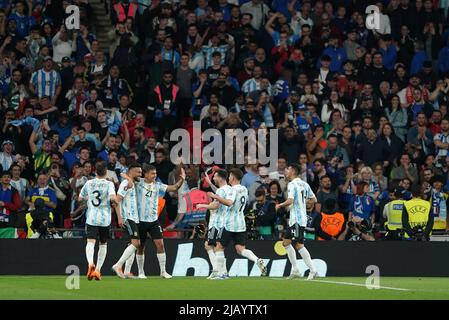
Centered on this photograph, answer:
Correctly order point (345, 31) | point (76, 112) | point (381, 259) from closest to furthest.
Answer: point (381, 259) → point (76, 112) → point (345, 31)

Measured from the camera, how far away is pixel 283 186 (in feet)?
83.4

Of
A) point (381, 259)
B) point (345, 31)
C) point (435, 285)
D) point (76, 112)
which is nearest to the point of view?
point (435, 285)

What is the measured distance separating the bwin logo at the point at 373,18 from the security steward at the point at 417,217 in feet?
21.7

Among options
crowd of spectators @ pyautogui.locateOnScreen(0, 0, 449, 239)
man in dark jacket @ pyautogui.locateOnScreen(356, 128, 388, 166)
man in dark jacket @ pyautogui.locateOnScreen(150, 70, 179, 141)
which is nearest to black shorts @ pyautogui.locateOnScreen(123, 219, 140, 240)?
crowd of spectators @ pyautogui.locateOnScreen(0, 0, 449, 239)

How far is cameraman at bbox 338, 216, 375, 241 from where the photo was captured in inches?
971

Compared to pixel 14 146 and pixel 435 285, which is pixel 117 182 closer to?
pixel 14 146

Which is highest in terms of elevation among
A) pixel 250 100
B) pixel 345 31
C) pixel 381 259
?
pixel 345 31

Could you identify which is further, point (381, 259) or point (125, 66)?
point (125, 66)

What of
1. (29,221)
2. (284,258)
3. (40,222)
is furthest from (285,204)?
(29,221)

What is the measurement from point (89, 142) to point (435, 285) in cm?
908

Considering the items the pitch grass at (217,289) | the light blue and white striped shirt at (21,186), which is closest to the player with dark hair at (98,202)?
the pitch grass at (217,289)

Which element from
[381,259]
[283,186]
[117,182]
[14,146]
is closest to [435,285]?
[381,259]

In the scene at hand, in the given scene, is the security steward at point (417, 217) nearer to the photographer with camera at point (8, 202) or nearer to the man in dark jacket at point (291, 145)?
the man in dark jacket at point (291, 145)

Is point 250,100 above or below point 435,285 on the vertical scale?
above
